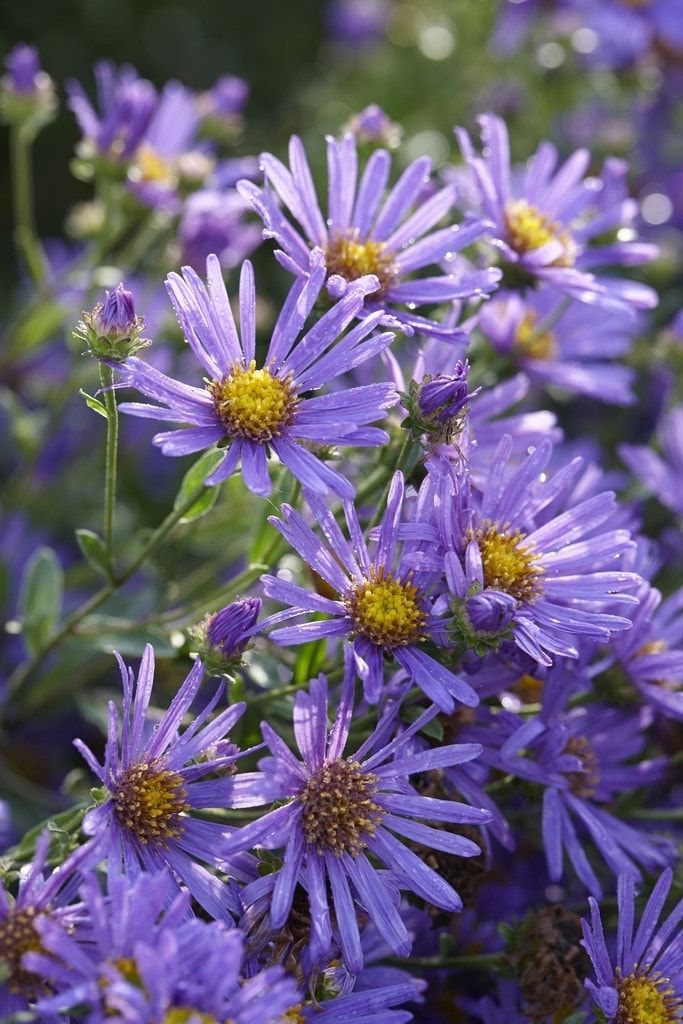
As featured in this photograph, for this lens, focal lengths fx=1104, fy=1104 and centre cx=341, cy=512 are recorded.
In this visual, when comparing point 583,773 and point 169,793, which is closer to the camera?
point 169,793

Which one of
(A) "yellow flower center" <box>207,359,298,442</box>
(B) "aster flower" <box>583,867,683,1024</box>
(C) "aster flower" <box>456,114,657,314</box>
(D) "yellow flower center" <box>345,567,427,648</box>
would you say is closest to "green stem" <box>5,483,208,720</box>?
(A) "yellow flower center" <box>207,359,298,442</box>

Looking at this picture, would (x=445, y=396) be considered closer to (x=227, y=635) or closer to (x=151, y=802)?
(x=227, y=635)

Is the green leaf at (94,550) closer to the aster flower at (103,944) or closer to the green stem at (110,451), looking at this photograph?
the green stem at (110,451)

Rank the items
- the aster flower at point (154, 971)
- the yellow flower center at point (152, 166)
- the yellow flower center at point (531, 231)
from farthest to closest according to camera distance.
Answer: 1. the yellow flower center at point (152, 166)
2. the yellow flower center at point (531, 231)
3. the aster flower at point (154, 971)

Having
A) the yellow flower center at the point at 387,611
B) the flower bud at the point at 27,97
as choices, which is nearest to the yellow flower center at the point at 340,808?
the yellow flower center at the point at 387,611

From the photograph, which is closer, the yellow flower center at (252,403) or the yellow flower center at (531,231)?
the yellow flower center at (252,403)

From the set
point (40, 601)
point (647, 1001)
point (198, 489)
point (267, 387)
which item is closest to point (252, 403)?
point (267, 387)

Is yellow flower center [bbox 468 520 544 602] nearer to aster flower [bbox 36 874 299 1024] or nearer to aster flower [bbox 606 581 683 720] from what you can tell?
aster flower [bbox 606 581 683 720]

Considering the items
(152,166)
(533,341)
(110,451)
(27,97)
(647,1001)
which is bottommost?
(647,1001)
